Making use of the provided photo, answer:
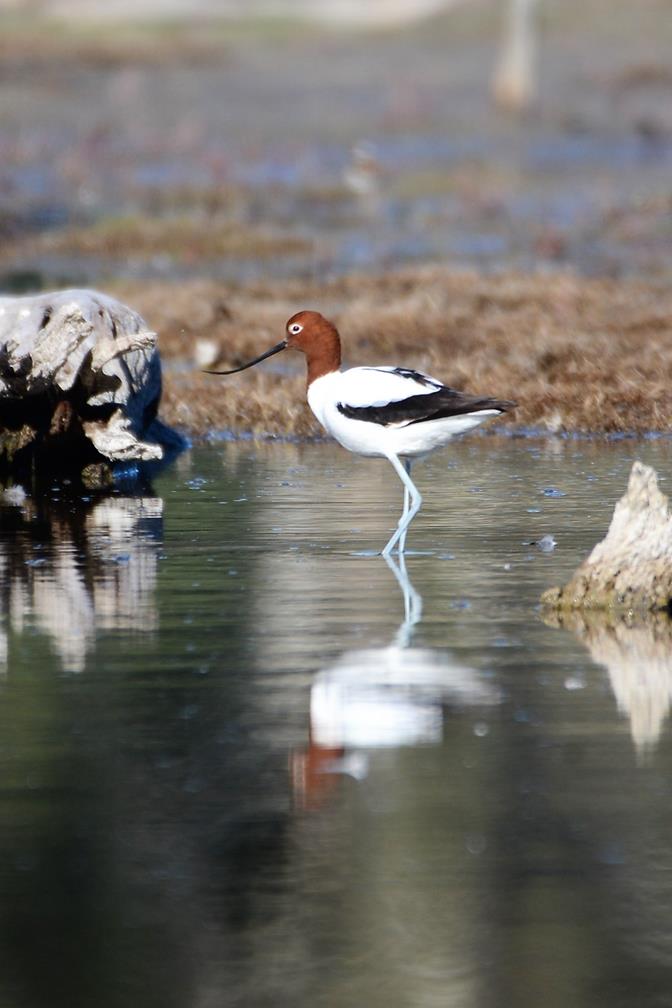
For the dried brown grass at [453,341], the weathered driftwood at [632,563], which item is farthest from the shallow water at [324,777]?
the dried brown grass at [453,341]

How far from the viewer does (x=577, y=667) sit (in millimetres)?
8062

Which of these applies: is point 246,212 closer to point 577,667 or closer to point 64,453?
point 64,453

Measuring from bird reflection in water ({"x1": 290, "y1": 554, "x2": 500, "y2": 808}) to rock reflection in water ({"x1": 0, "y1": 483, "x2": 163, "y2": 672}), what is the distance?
1078mm

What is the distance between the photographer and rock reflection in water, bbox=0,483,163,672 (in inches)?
352

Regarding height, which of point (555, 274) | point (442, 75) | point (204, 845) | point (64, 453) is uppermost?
point (204, 845)

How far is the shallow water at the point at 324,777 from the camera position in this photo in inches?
208

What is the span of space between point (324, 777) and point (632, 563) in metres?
2.69

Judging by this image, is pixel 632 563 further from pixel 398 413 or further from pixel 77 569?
pixel 77 569

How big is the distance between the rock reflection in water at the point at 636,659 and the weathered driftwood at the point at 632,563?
8cm

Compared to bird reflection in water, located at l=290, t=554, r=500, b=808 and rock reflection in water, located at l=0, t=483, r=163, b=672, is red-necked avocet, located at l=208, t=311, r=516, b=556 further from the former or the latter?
bird reflection in water, located at l=290, t=554, r=500, b=808

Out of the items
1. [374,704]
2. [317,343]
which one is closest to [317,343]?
[317,343]

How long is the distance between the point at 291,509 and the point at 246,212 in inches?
947

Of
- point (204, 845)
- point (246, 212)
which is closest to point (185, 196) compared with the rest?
point (246, 212)

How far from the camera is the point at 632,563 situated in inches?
352
